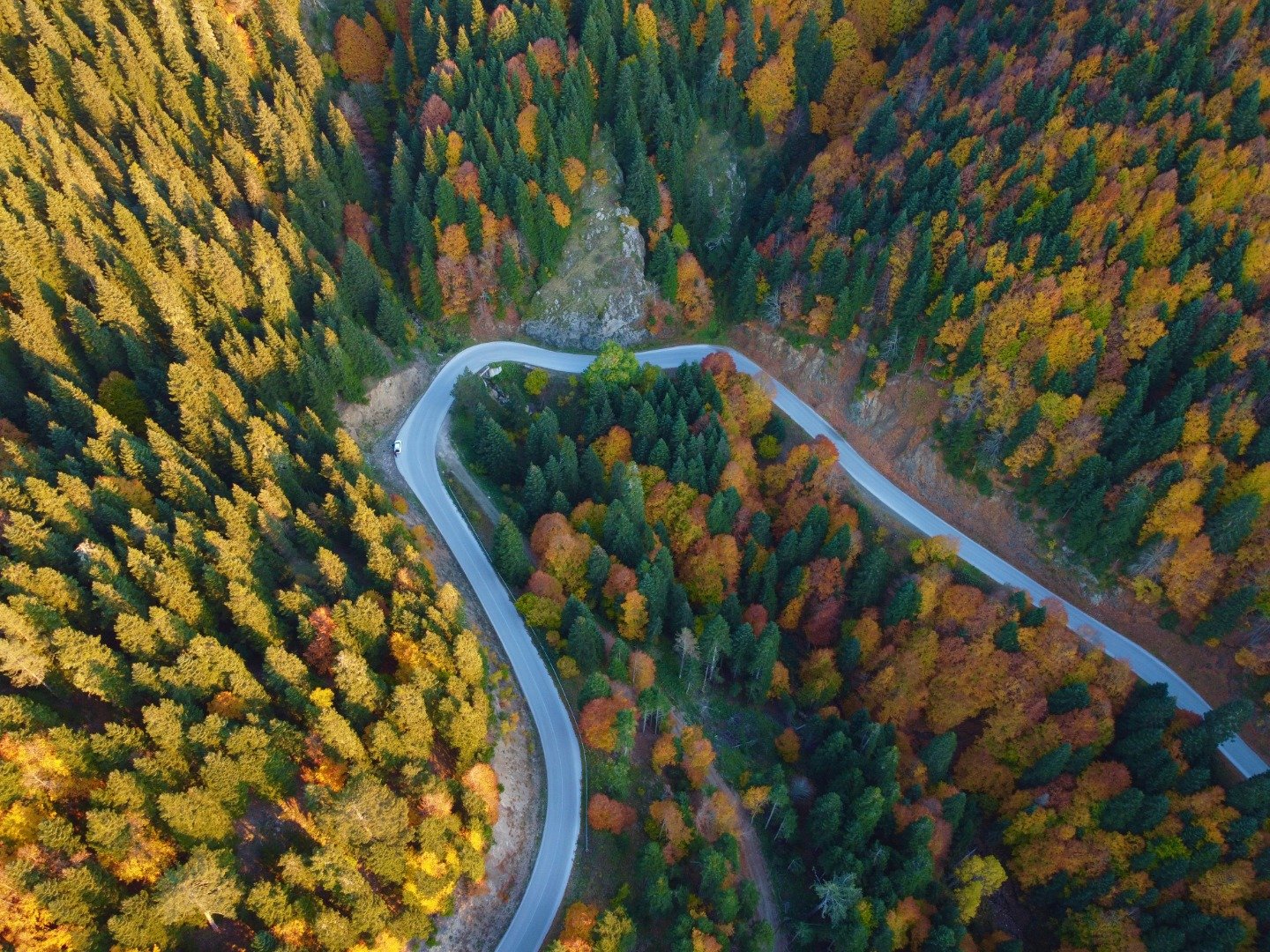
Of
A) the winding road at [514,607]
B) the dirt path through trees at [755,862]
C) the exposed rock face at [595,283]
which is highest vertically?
the exposed rock face at [595,283]

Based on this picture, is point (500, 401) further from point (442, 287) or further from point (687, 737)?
point (687, 737)

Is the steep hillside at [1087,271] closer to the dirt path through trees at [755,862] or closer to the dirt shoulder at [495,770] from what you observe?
the dirt path through trees at [755,862]

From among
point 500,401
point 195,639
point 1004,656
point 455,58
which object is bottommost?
point 1004,656

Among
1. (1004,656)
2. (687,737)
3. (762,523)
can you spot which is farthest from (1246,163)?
(687,737)

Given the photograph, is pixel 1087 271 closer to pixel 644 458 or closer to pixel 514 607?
pixel 644 458

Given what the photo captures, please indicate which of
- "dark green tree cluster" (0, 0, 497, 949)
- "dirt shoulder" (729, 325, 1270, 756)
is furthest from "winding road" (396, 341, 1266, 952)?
"dark green tree cluster" (0, 0, 497, 949)

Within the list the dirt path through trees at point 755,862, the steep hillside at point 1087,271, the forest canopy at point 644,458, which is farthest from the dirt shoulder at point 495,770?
the steep hillside at point 1087,271
